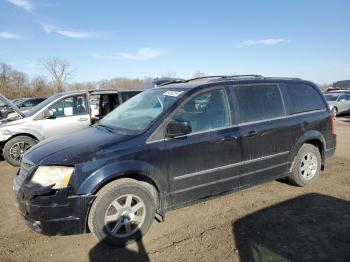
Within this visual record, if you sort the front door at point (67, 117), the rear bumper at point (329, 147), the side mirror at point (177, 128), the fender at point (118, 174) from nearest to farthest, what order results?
1. the fender at point (118, 174)
2. the side mirror at point (177, 128)
3. the rear bumper at point (329, 147)
4. the front door at point (67, 117)

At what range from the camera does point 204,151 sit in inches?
167

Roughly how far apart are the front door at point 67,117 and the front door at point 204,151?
4.71 m

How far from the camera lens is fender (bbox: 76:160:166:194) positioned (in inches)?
139

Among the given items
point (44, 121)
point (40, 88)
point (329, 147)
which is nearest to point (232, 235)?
point (329, 147)

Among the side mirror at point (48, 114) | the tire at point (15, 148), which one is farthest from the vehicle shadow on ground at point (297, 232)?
the tire at point (15, 148)

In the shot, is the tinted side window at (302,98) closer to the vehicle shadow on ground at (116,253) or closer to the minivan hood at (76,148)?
the minivan hood at (76,148)

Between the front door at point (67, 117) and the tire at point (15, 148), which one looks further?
the front door at point (67, 117)

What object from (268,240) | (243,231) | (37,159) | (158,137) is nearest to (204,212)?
(243,231)

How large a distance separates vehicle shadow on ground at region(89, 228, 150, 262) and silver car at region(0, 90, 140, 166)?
4971 millimetres

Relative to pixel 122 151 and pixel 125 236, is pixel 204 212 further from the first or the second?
pixel 122 151

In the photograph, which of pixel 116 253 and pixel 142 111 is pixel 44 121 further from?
pixel 116 253

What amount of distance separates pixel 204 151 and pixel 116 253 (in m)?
1.61

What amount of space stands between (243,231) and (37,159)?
101 inches

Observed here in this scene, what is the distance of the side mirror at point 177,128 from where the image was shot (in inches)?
155
